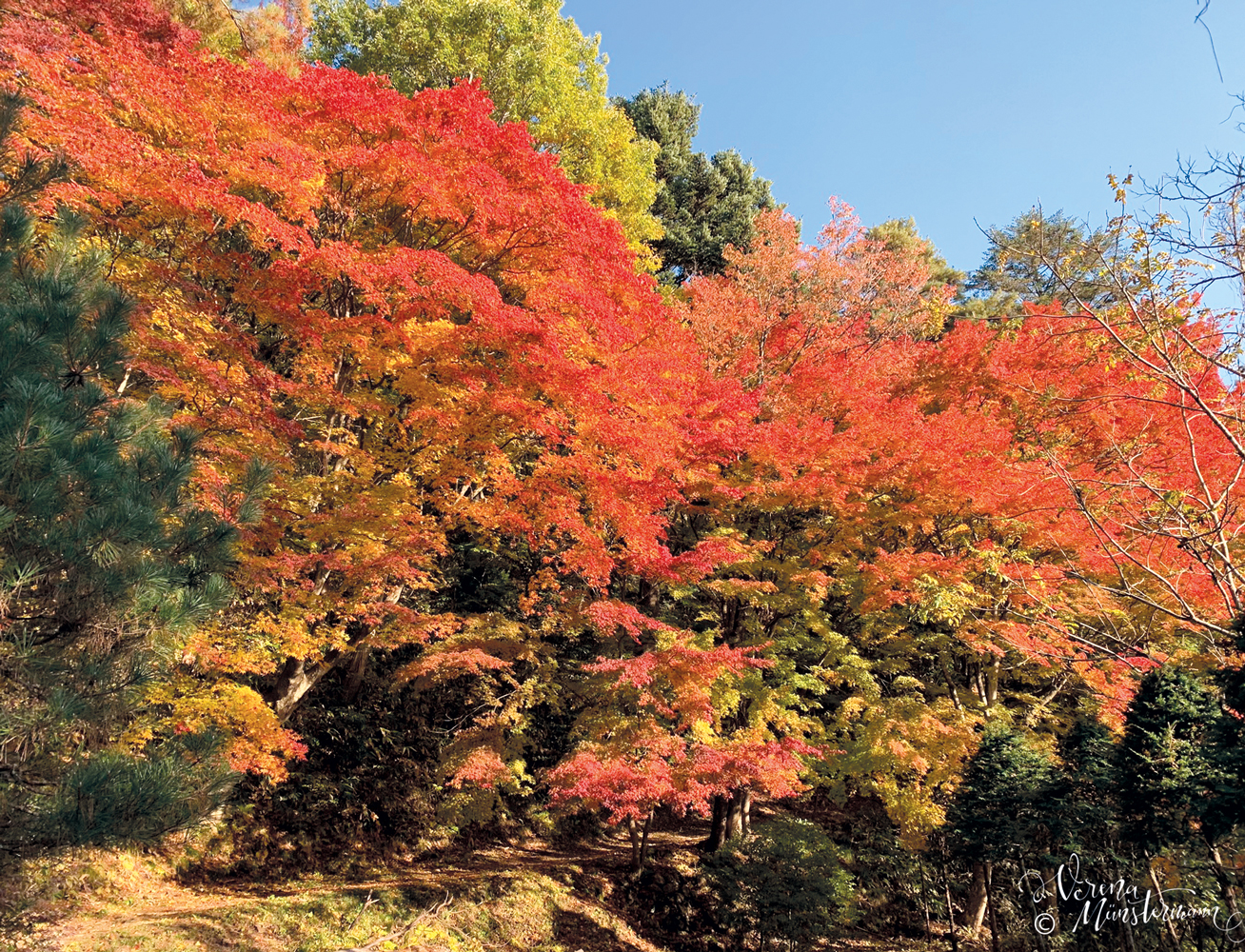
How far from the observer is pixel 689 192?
1033 inches

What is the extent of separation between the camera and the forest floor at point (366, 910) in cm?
778

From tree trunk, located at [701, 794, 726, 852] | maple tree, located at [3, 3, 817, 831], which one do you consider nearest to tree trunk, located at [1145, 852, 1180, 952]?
tree trunk, located at [701, 794, 726, 852]

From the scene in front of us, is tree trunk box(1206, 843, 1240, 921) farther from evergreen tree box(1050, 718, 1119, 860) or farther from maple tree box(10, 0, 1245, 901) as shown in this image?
maple tree box(10, 0, 1245, 901)

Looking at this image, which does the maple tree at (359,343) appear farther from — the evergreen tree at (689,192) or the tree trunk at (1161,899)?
the evergreen tree at (689,192)

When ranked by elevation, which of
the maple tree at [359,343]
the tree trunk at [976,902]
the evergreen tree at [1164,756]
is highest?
the maple tree at [359,343]

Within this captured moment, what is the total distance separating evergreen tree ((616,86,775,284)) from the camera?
25344 mm

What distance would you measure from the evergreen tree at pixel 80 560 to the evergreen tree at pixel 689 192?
71.2 ft

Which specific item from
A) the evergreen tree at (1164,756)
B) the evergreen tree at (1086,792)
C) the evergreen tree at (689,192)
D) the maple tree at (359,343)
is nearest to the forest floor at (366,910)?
the maple tree at (359,343)

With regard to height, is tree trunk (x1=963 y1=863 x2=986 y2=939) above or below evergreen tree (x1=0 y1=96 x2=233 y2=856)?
below

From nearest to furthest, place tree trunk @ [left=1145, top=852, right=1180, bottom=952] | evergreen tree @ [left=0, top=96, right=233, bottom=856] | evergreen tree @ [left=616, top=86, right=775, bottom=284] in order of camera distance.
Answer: evergreen tree @ [left=0, top=96, right=233, bottom=856], tree trunk @ [left=1145, top=852, right=1180, bottom=952], evergreen tree @ [left=616, top=86, right=775, bottom=284]

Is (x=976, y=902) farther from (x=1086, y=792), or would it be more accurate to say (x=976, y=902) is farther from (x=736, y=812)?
(x=736, y=812)

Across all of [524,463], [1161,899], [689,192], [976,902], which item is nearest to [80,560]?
[524,463]

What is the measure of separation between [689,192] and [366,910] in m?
25.5

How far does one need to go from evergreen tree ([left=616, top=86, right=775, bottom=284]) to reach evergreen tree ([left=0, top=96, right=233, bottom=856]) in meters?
21.7
